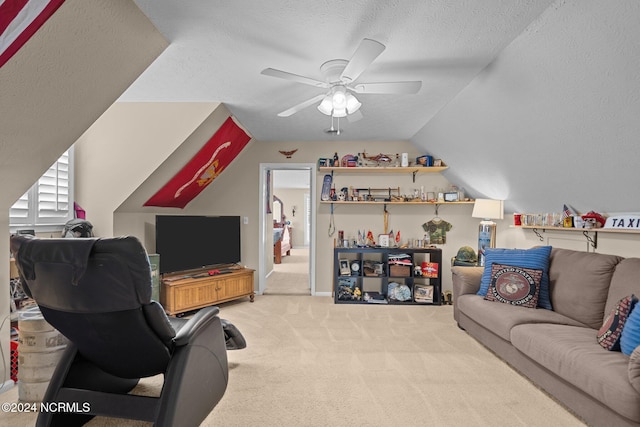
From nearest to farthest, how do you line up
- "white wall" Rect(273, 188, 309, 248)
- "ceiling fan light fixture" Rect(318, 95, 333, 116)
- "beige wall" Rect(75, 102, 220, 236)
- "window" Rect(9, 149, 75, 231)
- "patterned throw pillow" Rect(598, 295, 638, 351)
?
"patterned throw pillow" Rect(598, 295, 638, 351) → "ceiling fan light fixture" Rect(318, 95, 333, 116) → "window" Rect(9, 149, 75, 231) → "beige wall" Rect(75, 102, 220, 236) → "white wall" Rect(273, 188, 309, 248)

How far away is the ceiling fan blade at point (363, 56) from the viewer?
181 cm

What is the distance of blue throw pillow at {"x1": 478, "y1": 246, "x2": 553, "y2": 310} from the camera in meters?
2.96

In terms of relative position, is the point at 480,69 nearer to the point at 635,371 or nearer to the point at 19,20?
the point at 635,371

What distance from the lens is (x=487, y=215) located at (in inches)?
158

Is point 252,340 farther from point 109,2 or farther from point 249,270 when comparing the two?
Result: point 109,2

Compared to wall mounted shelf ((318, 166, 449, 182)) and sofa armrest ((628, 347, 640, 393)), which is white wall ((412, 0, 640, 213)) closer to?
wall mounted shelf ((318, 166, 449, 182))

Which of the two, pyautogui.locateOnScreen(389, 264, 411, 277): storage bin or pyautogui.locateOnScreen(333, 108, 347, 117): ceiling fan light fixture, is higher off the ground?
pyautogui.locateOnScreen(333, 108, 347, 117): ceiling fan light fixture

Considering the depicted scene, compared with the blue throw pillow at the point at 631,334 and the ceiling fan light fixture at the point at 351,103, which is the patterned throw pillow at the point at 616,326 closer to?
the blue throw pillow at the point at 631,334

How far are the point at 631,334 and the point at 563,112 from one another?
1458 millimetres

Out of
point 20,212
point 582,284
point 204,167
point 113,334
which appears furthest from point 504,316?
point 20,212

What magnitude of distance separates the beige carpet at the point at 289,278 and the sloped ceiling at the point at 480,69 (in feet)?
9.34

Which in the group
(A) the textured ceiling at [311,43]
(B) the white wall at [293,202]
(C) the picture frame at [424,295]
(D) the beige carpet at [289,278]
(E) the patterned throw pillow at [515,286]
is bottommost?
(D) the beige carpet at [289,278]

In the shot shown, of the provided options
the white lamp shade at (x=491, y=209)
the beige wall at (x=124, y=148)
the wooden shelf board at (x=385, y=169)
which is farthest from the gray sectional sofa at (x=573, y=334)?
the beige wall at (x=124, y=148)

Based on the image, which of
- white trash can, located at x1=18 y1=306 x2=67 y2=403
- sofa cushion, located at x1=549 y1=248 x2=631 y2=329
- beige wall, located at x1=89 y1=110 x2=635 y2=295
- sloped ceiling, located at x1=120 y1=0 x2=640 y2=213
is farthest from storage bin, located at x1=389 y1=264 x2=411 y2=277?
white trash can, located at x1=18 y1=306 x2=67 y2=403
